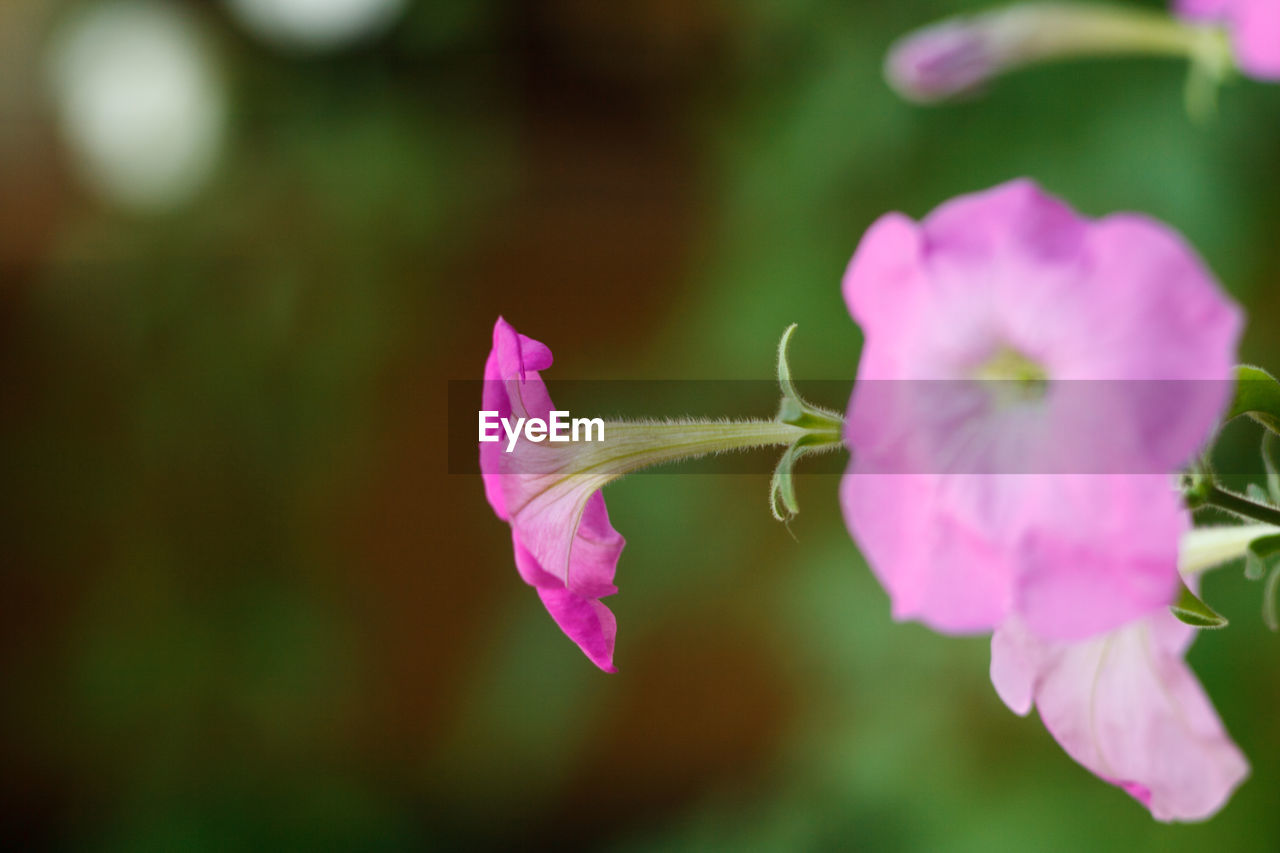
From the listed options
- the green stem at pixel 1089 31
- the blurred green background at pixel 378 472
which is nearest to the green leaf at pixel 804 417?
the green stem at pixel 1089 31

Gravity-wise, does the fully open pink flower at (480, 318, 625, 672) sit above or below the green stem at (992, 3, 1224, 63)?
below

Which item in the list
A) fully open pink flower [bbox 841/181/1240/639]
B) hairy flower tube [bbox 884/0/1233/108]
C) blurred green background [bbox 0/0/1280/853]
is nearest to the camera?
fully open pink flower [bbox 841/181/1240/639]

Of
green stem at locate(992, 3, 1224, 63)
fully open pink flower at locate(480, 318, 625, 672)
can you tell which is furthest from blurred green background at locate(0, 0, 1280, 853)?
fully open pink flower at locate(480, 318, 625, 672)

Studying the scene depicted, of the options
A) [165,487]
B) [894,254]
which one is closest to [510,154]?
[165,487]

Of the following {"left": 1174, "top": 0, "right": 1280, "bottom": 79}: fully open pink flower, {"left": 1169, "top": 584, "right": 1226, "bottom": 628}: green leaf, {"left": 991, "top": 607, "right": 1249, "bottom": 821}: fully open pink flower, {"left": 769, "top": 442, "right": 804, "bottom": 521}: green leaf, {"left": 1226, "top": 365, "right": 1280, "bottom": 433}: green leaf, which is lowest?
{"left": 991, "top": 607, "right": 1249, "bottom": 821}: fully open pink flower

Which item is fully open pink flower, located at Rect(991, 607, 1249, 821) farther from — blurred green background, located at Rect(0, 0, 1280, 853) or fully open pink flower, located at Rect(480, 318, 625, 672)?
blurred green background, located at Rect(0, 0, 1280, 853)

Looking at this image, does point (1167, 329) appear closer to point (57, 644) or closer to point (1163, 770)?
point (1163, 770)
